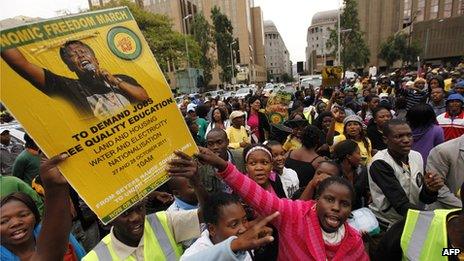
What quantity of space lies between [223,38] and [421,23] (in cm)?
3711

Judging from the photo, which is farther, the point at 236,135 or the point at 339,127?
the point at 236,135

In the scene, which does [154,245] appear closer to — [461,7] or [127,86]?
[127,86]

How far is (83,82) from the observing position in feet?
4.63

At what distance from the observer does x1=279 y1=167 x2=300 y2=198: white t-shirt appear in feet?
10.1

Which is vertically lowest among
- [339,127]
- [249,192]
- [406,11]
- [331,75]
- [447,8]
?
[339,127]

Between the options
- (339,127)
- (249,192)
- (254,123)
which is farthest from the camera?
(254,123)

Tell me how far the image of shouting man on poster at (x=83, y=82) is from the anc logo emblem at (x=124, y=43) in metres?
0.11

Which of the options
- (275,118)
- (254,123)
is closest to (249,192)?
(254,123)

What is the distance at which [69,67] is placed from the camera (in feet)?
4.49

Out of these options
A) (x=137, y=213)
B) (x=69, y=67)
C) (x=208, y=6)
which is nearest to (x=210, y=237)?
(x=137, y=213)

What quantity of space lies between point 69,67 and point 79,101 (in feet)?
0.49

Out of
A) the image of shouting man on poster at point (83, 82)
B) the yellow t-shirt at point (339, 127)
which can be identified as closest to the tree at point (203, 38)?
the yellow t-shirt at point (339, 127)

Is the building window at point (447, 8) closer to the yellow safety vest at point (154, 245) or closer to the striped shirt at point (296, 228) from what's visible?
the striped shirt at point (296, 228)

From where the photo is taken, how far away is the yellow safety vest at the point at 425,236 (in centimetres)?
160
